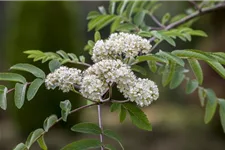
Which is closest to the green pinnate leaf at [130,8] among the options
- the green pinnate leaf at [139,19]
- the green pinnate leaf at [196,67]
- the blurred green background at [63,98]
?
the green pinnate leaf at [139,19]

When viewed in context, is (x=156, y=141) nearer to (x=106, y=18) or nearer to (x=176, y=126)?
(x=176, y=126)

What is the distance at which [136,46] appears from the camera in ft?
A: 2.48

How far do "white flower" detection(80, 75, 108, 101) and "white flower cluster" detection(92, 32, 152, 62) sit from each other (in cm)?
6

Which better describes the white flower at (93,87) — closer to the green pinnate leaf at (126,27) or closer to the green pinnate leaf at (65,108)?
the green pinnate leaf at (65,108)

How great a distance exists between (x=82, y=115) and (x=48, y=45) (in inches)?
32.0

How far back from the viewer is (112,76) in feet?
2.30

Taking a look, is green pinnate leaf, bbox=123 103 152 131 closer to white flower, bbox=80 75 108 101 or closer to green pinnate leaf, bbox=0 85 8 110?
white flower, bbox=80 75 108 101

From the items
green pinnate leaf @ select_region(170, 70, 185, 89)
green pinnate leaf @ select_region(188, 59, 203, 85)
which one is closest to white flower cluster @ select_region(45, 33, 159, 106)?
green pinnate leaf @ select_region(188, 59, 203, 85)

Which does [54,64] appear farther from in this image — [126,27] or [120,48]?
[126,27]

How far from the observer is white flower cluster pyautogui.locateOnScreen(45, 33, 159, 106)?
0.70 metres

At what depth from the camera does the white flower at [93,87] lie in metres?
0.70

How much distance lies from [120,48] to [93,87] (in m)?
0.10

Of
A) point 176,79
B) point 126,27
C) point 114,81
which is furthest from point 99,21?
point 114,81

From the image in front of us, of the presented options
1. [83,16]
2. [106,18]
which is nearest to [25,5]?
[83,16]
